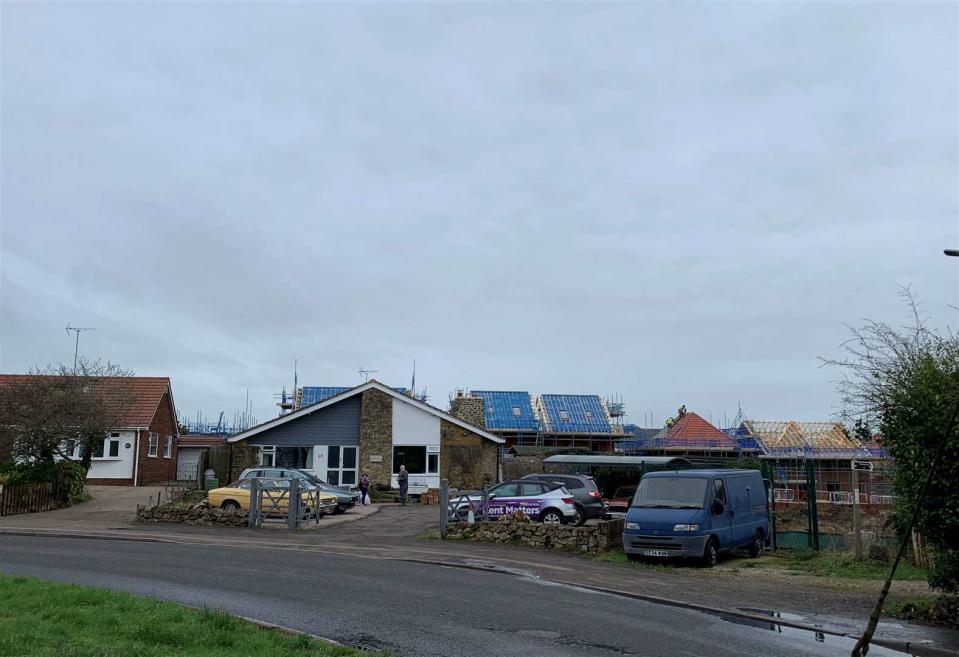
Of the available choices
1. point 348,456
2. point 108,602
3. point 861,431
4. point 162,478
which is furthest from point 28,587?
point 162,478

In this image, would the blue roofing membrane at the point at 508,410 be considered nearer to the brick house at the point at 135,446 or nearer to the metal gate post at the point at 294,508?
the brick house at the point at 135,446

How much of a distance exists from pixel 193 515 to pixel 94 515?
4.43 metres

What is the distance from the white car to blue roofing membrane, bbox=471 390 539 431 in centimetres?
4474

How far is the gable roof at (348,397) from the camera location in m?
38.3

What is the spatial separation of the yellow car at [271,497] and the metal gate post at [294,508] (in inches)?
19.9

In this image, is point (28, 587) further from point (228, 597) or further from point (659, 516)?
point (659, 516)

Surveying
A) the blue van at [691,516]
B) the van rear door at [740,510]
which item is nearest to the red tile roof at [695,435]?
the van rear door at [740,510]

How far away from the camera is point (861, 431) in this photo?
55.7 feet

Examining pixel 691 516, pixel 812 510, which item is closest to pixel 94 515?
pixel 691 516

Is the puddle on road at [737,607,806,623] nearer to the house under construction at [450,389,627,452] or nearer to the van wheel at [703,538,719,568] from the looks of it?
the van wheel at [703,538,719,568]

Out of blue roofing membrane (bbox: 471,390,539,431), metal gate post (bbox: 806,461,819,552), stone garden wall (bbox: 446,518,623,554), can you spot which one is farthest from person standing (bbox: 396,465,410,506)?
blue roofing membrane (bbox: 471,390,539,431)

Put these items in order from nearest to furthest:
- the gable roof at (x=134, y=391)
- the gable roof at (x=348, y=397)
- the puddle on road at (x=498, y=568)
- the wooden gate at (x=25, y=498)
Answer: the puddle on road at (x=498, y=568)
the wooden gate at (x=25, y=498)
the gable roof at (x=134, y=391)
the gable roof at (x=348, y=397)

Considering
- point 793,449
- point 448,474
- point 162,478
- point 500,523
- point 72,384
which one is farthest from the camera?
point 793,449

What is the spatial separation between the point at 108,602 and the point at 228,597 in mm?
2196
